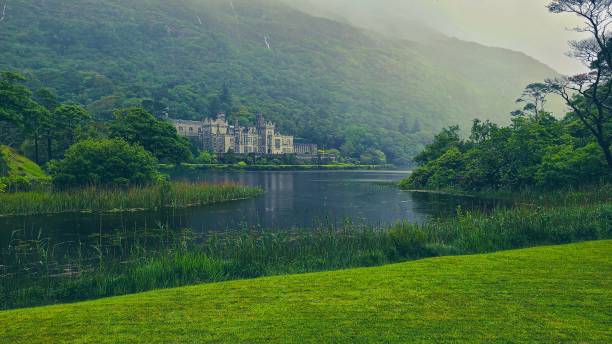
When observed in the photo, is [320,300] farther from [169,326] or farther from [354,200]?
[354,200]

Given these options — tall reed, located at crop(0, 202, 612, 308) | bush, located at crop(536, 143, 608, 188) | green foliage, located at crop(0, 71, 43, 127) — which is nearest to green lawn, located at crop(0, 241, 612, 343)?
tall reed, located at crop(0, 202, 612, 308)

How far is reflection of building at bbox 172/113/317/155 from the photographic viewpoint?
12756 cm

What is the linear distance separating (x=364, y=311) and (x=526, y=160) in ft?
108

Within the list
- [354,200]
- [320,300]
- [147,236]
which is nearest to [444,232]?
[320,300]

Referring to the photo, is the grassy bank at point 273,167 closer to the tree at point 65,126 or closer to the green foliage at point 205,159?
the green foliage at point 205,159

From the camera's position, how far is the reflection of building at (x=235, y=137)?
127562 millimetres

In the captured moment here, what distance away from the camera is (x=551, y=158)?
101ft

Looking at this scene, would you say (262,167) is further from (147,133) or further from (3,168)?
(3,168)

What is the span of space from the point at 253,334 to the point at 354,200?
3357 cm

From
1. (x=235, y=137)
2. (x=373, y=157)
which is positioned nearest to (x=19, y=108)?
(x=235, y=137)

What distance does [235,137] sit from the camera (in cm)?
13238

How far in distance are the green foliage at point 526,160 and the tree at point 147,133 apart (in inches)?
1162

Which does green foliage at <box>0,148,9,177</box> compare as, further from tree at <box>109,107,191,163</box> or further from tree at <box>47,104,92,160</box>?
tree at <box>47,104,92,160</box>

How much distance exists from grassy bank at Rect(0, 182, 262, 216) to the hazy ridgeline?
355 inches
